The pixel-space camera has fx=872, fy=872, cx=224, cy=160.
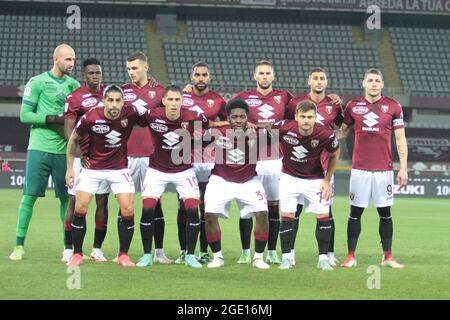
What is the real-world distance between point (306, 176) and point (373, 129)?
0.98 metres

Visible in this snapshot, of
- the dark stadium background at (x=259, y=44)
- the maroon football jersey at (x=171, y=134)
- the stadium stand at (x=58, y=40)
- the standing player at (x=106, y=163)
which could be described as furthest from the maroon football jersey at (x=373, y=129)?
the stadium stand at (x=58, y=40)

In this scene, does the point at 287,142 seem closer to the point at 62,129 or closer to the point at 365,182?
the point at 365,182

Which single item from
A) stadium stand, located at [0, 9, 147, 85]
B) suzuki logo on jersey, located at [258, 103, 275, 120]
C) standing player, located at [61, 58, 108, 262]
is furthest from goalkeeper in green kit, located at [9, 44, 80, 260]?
stadium stand, located at [0, 9, 147, 85]

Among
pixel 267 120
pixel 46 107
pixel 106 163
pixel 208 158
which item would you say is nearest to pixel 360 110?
pixel 267 120

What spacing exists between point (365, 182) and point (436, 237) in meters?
4.68

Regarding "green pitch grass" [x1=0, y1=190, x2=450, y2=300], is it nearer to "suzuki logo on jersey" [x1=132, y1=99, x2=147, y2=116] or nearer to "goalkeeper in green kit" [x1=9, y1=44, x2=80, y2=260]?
"goalkeeper in green kit" [x1=9, y1=44, x2=80, y2=260]

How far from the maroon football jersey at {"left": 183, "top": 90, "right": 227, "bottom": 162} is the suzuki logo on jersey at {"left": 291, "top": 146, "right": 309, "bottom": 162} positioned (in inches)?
39.1

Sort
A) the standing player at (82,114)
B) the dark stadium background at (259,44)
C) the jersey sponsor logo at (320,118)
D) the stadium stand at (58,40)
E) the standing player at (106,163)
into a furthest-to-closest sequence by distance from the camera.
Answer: the stadium stand at (58,40) < the dark stadium background at (259,44) < the jersey sponsor logo at (320,118) < the standing player at (82,114) < the standing player at (106,163)

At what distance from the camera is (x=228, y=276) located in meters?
8.10

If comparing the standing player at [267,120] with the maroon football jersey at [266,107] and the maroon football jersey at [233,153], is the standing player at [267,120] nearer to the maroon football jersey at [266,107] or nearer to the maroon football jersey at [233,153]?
the maroon football jersey at [266,107]

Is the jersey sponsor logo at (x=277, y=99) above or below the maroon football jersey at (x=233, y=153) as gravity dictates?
above

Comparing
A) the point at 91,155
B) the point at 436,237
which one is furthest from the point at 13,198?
the point at 91,155

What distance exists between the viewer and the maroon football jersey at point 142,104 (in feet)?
31.3

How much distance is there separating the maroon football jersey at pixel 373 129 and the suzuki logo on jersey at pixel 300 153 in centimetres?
79
